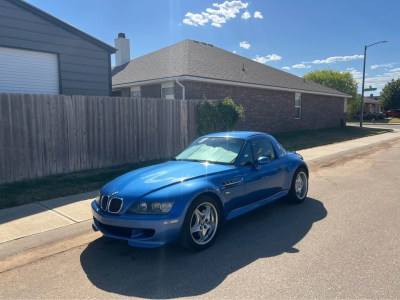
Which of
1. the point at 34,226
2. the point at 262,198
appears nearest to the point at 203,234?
the point at 262,198

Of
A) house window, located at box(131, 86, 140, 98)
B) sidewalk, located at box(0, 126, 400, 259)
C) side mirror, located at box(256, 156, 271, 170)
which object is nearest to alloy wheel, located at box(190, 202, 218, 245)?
side mirror, located at box(256, 156, 271, 170)

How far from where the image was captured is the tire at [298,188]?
5754 millimetres

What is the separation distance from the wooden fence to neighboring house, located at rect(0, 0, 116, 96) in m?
2.40

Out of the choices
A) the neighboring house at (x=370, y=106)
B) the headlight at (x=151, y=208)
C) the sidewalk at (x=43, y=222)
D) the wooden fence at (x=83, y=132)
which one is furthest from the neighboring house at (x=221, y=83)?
the neighboring house at (x=370, y=106)

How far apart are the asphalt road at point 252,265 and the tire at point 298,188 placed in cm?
50

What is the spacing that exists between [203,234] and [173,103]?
6.99 m

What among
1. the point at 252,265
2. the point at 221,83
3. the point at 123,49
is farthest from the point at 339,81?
the point at 252,265

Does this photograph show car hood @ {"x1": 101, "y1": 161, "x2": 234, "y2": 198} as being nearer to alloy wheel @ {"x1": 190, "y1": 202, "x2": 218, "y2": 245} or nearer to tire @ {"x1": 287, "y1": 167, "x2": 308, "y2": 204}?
alloy wheel @ {"x1": 190, "y1": 202, "x2": 218, "y2": 245}

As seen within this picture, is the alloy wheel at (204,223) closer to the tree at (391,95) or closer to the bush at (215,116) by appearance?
the bush at (215,116)

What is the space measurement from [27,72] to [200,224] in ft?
27.2

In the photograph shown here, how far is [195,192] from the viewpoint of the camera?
3809 millimetres

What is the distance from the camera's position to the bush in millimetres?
11086

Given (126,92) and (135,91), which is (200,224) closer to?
(135,91)

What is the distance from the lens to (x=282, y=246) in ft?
13.2
